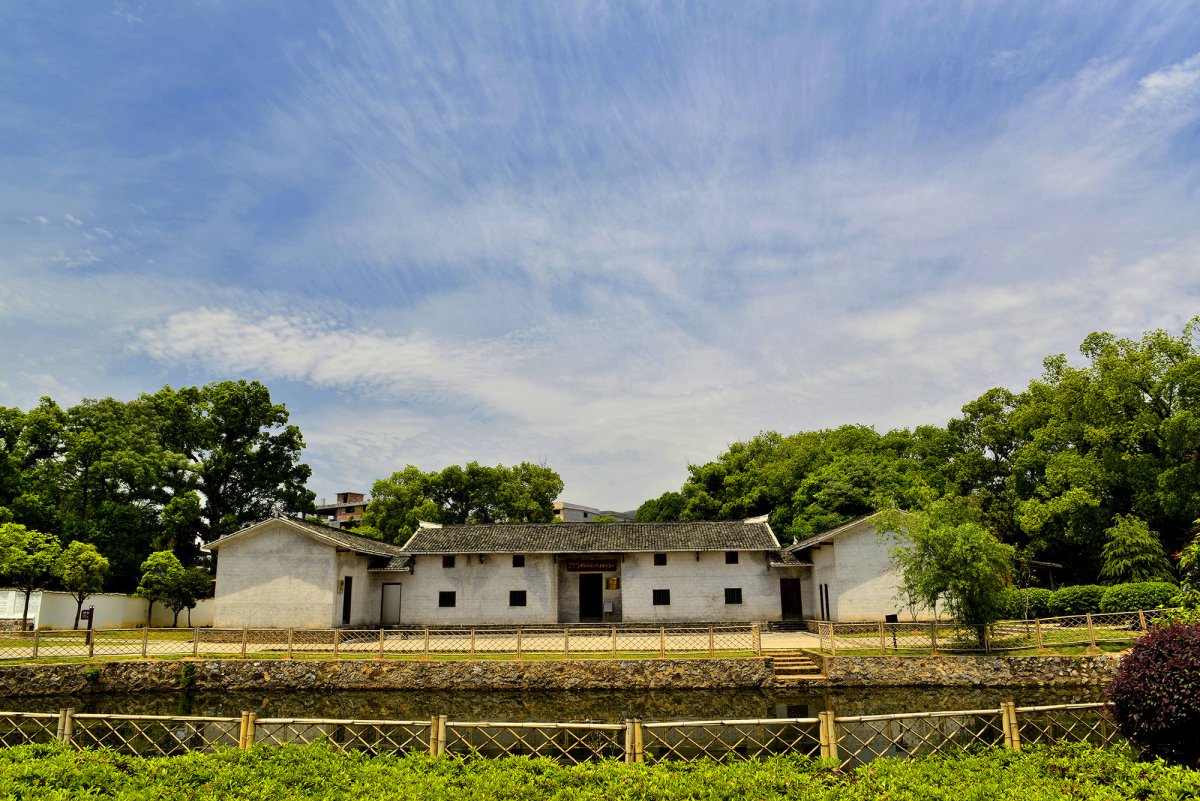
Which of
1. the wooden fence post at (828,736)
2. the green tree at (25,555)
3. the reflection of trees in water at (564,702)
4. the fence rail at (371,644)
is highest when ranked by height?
the green tree at (25,555)

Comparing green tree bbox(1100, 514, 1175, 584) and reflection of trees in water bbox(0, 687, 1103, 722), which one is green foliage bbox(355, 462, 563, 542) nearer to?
reflection of trees in water bbox(0, 687, 1103, 722)

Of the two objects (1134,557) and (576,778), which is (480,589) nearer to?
(576,778)

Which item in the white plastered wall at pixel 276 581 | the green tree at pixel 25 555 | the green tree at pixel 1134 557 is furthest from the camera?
the white plastered wall at pixel 276 581

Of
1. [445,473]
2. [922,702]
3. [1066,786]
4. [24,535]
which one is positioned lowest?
[922,702]

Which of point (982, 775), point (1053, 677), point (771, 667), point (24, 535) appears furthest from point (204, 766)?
point (24, 535)

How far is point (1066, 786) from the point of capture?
7.93 m

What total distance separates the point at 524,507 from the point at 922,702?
135ft

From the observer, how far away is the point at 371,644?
2714 centimetres

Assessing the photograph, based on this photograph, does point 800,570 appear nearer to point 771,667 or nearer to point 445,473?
point 771,667

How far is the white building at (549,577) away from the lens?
30422mm

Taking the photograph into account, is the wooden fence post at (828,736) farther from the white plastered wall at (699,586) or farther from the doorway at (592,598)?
the doorway at (592,598)

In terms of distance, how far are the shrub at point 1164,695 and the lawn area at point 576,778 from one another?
451mm

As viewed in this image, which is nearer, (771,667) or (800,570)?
(771,667)

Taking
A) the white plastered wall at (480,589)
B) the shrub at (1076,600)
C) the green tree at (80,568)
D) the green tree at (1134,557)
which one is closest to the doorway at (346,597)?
the white plastered wall at (480,589)
